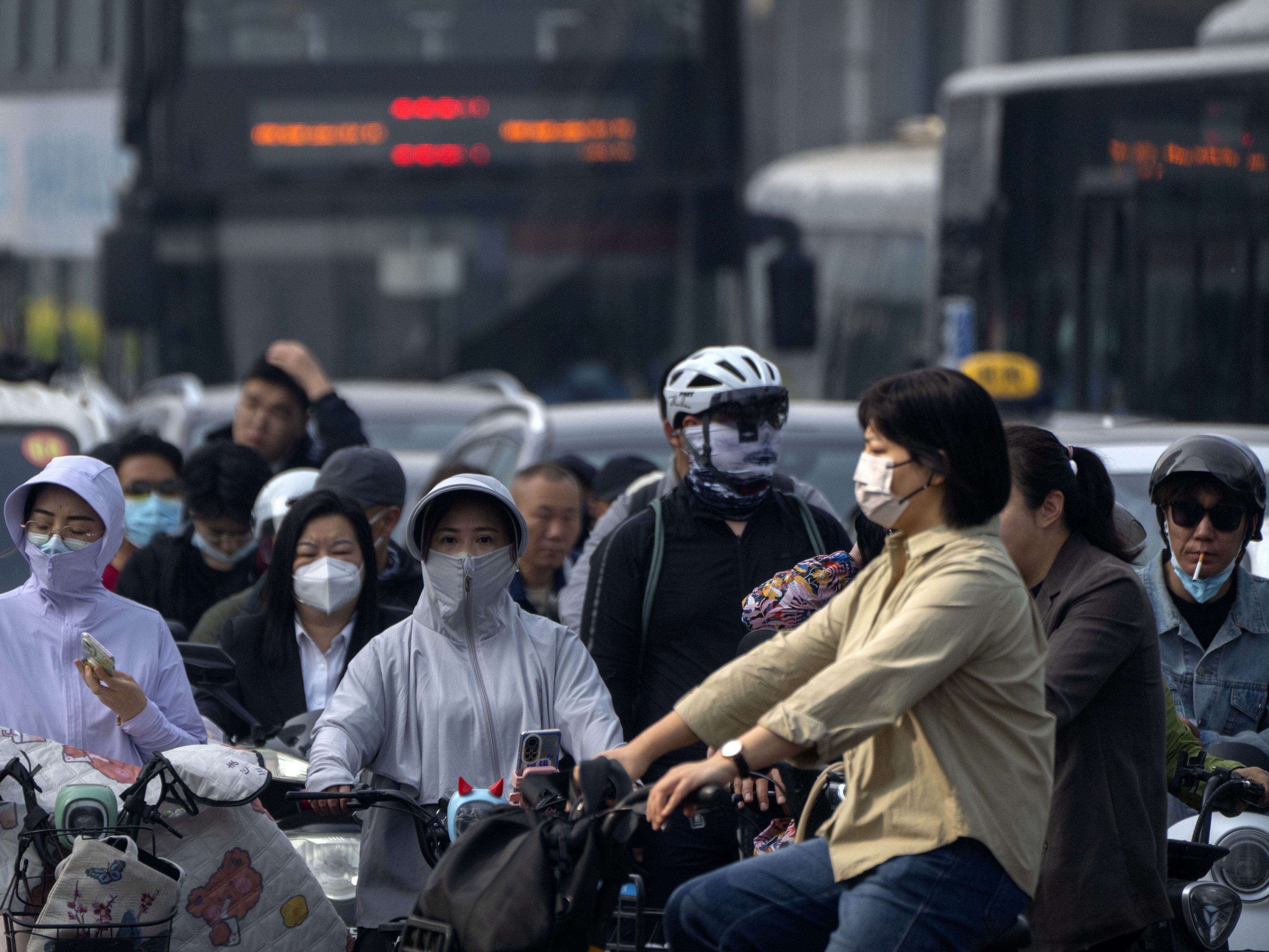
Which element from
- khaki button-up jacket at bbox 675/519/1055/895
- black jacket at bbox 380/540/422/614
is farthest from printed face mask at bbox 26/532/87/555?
khaki button-up jacket at bbox 675/519/1055/895

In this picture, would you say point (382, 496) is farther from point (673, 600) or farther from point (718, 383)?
point (673, 600)

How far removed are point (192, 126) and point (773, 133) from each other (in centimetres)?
2467

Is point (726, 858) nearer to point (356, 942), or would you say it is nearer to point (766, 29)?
point (356, 942)

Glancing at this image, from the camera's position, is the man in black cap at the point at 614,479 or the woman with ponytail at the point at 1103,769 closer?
the woman with ponytail at the point at 1103,769

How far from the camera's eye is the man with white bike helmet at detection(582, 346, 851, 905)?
4.84 m

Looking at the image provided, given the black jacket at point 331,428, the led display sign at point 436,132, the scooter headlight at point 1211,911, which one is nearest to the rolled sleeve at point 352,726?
the scooter headlight at point 1211,911

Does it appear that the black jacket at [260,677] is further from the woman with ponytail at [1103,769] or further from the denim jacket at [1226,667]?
the woman with ponytail at [1103,769]

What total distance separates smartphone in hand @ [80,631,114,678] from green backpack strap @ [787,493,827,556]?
1789 millimetres

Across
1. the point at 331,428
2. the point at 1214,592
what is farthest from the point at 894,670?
the point at 331,428

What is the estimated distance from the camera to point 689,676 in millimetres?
4836

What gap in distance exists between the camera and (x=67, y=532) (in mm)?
4602

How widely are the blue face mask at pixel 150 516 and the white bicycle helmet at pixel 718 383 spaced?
291cm

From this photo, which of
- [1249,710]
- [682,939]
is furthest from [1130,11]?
Result: [682,939]

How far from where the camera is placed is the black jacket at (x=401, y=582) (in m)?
6.08
